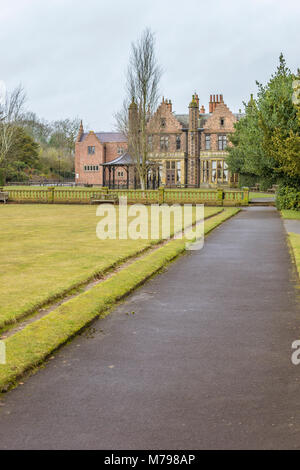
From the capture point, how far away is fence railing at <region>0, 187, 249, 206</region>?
36219 millimetres

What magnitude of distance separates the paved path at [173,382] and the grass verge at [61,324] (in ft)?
0.62

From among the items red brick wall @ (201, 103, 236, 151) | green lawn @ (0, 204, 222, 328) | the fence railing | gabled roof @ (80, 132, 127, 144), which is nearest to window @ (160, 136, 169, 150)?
red brick wall @ (201, 103, 236, 151)

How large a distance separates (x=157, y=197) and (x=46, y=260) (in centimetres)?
2691

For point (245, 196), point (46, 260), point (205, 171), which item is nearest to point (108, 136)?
point (205, 171)

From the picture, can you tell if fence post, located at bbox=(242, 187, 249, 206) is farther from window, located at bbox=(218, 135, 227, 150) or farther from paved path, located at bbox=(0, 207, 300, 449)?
window, located at bbox=(218, 135, 227, 150)

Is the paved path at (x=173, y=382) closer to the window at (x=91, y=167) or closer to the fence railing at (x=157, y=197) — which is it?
the fence railing at (x=157, y=197)

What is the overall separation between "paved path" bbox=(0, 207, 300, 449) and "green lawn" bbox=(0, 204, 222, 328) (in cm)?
143

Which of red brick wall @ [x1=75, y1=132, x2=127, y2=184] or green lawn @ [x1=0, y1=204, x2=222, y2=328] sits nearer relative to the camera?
green lawn @ [x1=0, y1=204, x2=222, y2=328]

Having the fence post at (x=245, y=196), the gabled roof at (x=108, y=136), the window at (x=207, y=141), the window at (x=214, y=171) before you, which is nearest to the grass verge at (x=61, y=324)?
the fence post at (x=245, y=196)

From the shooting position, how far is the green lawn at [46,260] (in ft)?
26.2

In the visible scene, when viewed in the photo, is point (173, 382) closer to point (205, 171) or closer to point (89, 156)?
point (205, 171)

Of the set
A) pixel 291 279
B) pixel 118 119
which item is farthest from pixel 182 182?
pixel 291 279

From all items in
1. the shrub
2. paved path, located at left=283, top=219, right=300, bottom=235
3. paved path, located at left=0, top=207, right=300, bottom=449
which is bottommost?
paved path, located at left=0, top=207, right=300, bottom=449

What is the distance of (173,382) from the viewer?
4.73 m
